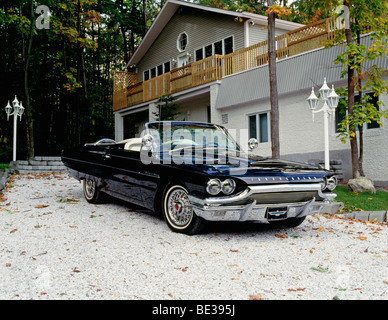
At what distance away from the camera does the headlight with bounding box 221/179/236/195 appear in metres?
4.58

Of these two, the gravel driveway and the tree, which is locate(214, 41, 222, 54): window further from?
the gravel driveway

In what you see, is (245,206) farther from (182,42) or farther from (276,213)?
(182,42)

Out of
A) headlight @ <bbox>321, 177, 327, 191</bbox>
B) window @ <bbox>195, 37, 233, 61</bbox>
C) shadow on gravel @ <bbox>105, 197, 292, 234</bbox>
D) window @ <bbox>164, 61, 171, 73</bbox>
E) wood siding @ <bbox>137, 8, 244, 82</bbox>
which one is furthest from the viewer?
window @ <bbox>164, 61, 171, 73</bbox>

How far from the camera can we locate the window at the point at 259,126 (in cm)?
1606

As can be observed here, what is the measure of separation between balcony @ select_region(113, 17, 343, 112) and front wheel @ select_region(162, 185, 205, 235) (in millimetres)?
9006

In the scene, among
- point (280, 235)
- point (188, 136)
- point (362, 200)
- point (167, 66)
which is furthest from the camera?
point (167, 66)

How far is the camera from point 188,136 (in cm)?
616

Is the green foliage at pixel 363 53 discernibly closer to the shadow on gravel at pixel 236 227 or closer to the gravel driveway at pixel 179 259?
the gravel driveway at pixel 179 259

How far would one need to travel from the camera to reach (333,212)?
7574 mm

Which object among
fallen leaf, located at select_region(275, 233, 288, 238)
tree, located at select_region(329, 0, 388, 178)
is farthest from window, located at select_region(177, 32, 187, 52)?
fallen leaf, located at select_region(275, 233, 288, 238)

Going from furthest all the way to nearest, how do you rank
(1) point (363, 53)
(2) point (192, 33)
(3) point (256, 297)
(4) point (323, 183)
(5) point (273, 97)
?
(2) point (192, 33), (5) point (273, 97), (1) point (363, 53), (4) point (323, 183), (3) point (256, 297)

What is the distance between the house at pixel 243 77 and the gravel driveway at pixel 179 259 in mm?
7335

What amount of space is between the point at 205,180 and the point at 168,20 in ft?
70.8

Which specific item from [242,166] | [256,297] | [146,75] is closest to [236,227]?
[242,166]
